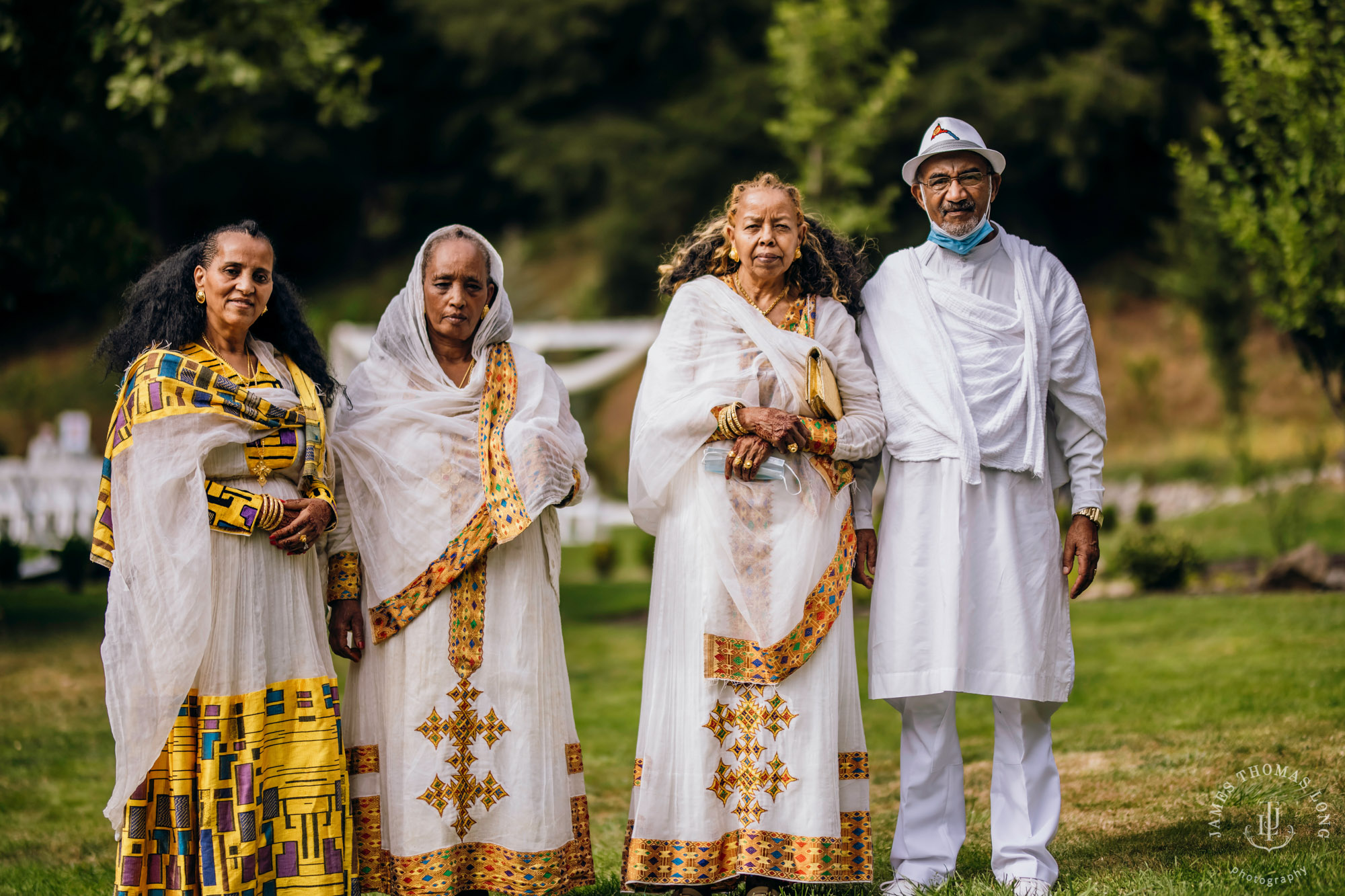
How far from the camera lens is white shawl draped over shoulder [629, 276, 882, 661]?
407 cm

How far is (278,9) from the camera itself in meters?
9.14

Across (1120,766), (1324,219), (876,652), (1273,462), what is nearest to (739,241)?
(876,652)

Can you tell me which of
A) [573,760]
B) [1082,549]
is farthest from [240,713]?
[1082,549]

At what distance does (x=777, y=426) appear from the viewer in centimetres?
404

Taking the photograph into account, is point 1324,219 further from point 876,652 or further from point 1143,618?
point 876,652

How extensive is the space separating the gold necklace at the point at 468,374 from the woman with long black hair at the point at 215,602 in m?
0.51

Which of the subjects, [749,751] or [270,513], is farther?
[749,751]

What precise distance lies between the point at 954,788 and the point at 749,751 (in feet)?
2.45

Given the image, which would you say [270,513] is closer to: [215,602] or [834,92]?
[215,602]

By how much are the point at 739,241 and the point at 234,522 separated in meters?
1.87

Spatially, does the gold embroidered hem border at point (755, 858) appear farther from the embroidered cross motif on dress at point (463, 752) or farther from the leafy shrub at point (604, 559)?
the leafy shrub at point (604, 559)

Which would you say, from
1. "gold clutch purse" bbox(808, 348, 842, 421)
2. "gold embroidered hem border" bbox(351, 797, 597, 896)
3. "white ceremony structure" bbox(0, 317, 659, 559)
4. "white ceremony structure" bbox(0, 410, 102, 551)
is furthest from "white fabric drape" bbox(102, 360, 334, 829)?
"white ceremony structure" bbox(0, 410, 102, 551)

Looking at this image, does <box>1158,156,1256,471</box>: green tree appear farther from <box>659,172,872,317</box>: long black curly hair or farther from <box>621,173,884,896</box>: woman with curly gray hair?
<box>621,173,884,896</box>: woman with curly gray hair

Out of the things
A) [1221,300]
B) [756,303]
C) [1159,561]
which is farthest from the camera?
[1221,300]
